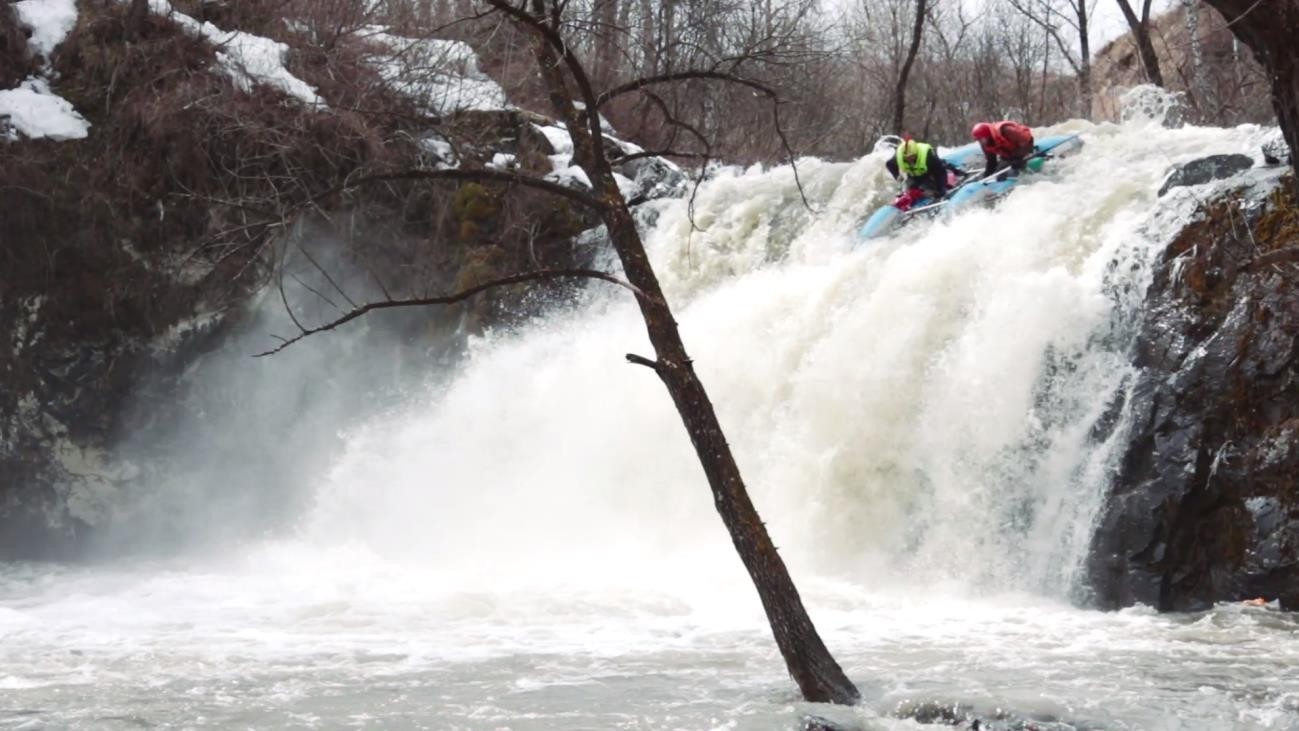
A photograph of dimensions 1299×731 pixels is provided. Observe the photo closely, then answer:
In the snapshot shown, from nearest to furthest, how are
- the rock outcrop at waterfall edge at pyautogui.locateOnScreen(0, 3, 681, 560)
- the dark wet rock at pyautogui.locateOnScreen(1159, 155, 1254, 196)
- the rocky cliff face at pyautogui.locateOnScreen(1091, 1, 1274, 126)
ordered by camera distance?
1. the dark wet rock at pyautogui.locateOnScreen(1159, 155, 1254, 196)
2. the rock outcrop at waterfall edge at pyautogui.locateOnScreen(0, 3, 681, 560)
3. the rocky cliff face at pyautogui.locateOnScreen(1091, 1, 1274, 126)

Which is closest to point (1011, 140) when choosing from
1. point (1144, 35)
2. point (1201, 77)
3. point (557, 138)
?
point (557, 138)

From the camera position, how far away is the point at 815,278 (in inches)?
460

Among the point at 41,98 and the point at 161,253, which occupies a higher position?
the point at 41,98

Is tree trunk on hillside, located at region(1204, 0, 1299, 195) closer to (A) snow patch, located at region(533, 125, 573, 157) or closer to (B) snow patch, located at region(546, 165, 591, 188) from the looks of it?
(B) snow patch, located at region(546, 165, 591, 188)

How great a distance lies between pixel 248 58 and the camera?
14.2 metres

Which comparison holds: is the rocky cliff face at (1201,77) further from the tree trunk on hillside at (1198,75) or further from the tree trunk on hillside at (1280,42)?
the tree trunk on hillside at (1280,42)

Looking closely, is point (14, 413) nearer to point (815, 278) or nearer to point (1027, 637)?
point (815, 278)

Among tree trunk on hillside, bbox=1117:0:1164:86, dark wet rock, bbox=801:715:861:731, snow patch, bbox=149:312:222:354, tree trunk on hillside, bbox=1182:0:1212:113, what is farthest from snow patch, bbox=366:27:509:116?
tree trunk on hillside, bbox=1182:0:1212:113

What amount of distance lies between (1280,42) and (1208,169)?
6.93 metres

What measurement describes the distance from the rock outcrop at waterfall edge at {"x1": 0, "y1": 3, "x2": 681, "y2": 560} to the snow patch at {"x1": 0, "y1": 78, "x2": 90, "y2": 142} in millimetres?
101

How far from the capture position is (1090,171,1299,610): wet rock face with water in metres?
7.74

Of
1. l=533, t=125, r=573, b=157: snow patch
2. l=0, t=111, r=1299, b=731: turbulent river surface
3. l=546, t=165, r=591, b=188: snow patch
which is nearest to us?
l=0, t=111, r=1299, b=731: turbulent river surface

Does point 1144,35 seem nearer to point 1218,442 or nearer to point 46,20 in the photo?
point 1218,442

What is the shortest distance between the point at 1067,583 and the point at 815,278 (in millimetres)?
4098
